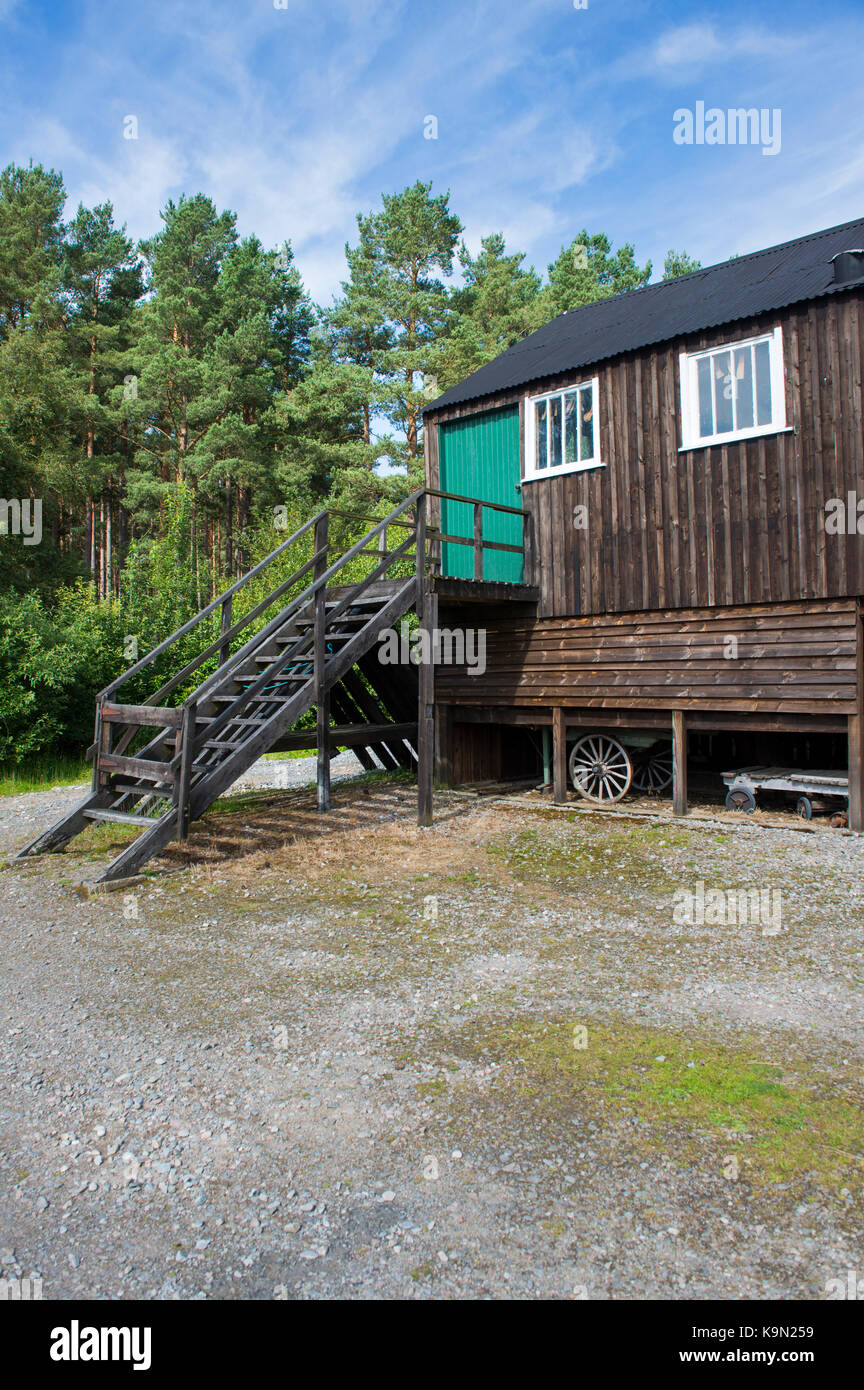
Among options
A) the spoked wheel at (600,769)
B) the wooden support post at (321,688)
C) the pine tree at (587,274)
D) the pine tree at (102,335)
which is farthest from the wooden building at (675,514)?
the pine tree at (102,335)

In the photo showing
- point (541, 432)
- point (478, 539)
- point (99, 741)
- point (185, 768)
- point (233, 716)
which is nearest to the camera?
point (185, 768)

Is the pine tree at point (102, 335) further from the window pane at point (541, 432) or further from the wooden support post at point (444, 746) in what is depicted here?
the window pane at point (541, 432)

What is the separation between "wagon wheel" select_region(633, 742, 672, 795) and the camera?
11875 millimetres

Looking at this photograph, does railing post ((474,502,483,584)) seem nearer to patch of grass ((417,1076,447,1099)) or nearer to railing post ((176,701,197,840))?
railing post ((176,701,197,840))

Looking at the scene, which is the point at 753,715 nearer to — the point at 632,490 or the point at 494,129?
the point at 632,490

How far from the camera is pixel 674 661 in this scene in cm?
1004

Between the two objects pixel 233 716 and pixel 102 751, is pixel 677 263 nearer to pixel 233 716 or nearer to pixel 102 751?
pixel 233 716

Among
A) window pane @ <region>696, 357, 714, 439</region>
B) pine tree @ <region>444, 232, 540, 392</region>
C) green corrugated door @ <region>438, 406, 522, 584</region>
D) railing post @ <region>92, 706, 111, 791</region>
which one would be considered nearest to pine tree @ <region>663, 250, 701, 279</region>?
pine tree @ <region>444, 232, 540, 392</region>

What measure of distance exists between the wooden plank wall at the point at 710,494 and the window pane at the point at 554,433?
0.27 metres

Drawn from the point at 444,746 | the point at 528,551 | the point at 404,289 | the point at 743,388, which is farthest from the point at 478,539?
the point at 404,289

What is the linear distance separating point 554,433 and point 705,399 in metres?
2.22

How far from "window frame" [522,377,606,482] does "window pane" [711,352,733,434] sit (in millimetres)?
1570

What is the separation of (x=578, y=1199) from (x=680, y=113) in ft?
36.0
